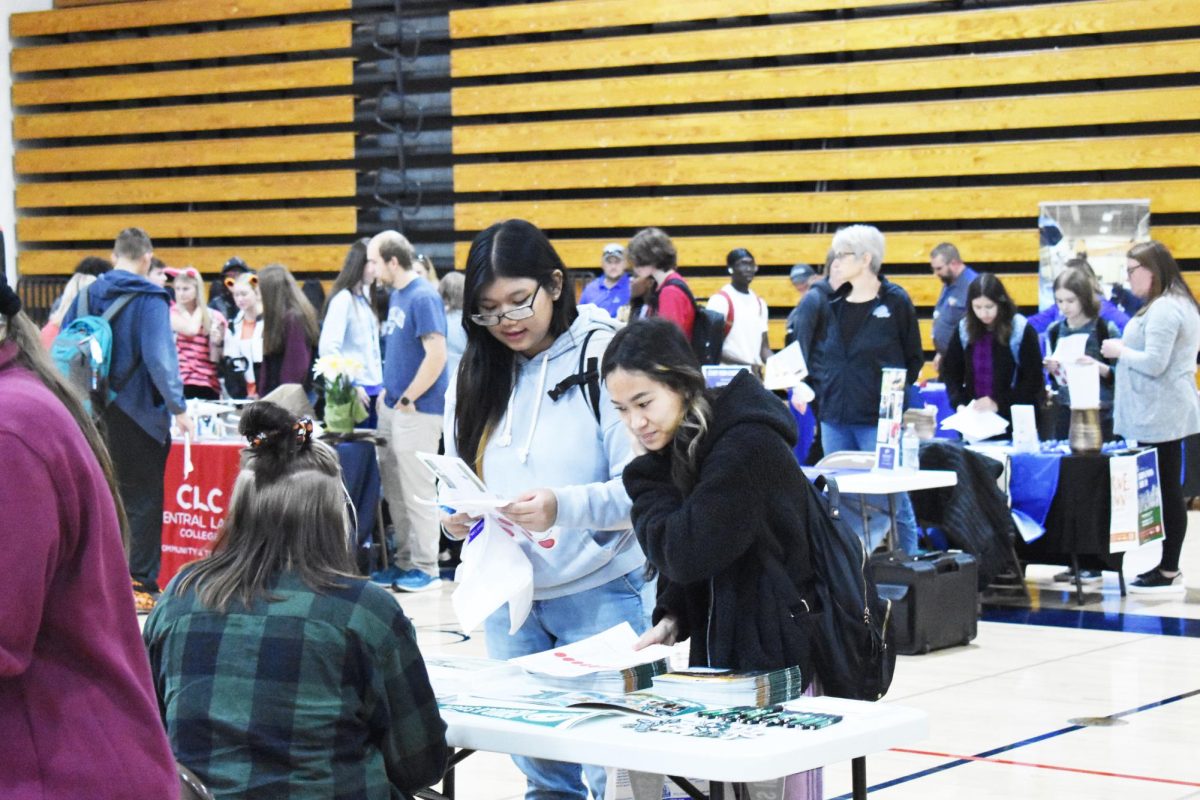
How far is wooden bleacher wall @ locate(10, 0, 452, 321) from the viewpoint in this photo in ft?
46.5

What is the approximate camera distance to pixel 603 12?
13.0 metres

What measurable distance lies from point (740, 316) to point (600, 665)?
798 cm

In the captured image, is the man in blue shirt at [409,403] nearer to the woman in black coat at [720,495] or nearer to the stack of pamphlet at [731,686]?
the woman in black coat at [720,495]

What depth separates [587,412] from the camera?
276 centimetres

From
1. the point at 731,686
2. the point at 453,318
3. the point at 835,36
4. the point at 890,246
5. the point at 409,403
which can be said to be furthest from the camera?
the point at 835,36

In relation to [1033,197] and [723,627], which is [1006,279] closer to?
[1033,197]

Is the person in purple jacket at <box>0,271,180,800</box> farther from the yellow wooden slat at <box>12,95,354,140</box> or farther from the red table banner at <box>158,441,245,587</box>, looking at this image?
the yellow wooden slat at <box>12,95,354,140</box>

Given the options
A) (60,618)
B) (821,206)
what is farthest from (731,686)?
(821,206)

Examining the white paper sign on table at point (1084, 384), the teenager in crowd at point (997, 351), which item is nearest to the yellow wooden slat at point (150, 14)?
the teenager in crowd at point (997, 351)

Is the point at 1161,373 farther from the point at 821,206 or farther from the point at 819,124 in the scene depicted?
the point at 819,124

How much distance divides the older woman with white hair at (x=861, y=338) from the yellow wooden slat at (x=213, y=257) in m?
7.57

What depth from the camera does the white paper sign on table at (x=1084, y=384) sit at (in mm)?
6469

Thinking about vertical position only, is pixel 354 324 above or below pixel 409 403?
above

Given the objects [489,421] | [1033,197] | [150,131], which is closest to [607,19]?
[1033,197]
